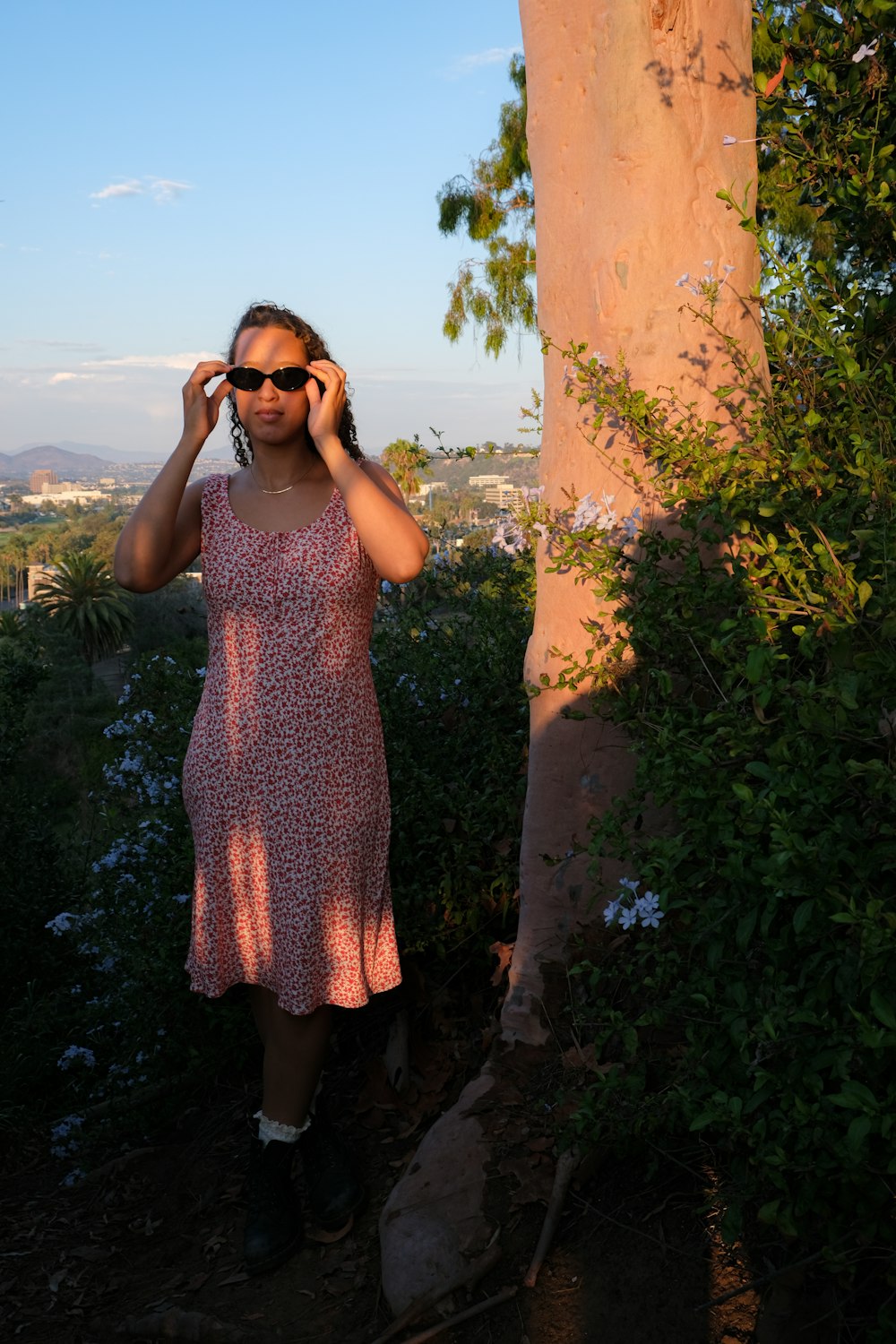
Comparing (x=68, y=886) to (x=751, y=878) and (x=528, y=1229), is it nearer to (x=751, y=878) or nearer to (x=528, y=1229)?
(x=528, y=1229)

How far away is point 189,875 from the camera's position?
3639mm

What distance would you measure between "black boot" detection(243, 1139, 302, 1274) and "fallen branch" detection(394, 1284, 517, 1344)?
542 millimetres

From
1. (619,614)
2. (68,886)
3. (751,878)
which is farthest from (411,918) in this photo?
(68,886)

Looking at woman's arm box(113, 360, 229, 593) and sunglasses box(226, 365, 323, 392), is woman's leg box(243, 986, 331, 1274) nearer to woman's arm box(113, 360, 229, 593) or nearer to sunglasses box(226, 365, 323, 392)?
woman's arm box(113, 360, 229, 593)

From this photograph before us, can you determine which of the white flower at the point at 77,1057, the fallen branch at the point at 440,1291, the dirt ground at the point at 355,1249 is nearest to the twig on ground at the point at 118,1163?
the dirt ground at the point at 355,1249

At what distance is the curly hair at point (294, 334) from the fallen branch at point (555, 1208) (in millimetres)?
1689

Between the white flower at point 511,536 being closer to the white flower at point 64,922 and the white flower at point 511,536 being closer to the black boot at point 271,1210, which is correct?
the black boot at point 271,1210

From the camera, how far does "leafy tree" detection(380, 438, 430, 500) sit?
5.12 meters

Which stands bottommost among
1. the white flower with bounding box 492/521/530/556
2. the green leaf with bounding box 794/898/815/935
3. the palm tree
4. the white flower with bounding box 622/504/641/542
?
the palm tree

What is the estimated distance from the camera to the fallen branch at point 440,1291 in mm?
2334

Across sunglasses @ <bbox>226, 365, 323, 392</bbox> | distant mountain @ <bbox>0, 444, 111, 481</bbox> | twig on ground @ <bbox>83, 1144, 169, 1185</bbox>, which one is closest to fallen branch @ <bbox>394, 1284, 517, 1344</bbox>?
twig on ground @ <bbox>83, 1144, 169, 1185</bbox>

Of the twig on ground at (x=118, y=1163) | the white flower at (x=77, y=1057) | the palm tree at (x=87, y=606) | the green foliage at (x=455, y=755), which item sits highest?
the green foliage at (x=455, y=755)

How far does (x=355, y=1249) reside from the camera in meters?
2.72

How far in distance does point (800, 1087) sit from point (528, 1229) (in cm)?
→ 103
